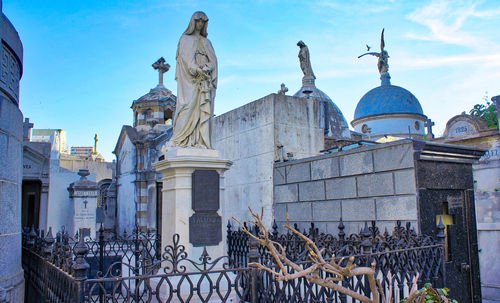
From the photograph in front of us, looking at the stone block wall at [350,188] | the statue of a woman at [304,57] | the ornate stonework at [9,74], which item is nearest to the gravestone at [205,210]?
the ornate stonework at [9,74]

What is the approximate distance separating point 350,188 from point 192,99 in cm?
377

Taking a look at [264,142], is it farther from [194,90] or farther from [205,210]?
[205,210]

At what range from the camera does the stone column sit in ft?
54.3

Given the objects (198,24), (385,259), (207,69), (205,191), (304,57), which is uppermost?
(304,57)

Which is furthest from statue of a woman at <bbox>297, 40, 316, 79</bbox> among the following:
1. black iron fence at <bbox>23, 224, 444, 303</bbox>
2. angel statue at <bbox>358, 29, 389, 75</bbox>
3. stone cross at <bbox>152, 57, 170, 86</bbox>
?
angel statue at <bbox>358, 29, 389, 75</bbox>

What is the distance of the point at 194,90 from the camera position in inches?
272

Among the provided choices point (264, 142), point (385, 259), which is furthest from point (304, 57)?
point (385, 259)

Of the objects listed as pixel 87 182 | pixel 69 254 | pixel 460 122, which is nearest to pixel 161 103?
pixel 87 182

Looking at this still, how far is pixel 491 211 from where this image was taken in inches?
461

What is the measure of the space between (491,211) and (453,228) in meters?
5.10

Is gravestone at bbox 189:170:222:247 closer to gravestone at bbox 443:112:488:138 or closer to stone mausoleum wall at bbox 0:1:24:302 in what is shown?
stone mausoleum wall at bbox 0:1:24:302

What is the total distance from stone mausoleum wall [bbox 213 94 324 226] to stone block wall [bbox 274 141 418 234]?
16.6 inches

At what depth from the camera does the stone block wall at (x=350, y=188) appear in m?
7.39

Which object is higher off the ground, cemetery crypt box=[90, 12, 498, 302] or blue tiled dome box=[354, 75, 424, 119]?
blue tiled dome box=[354, 75, 424, 119]
